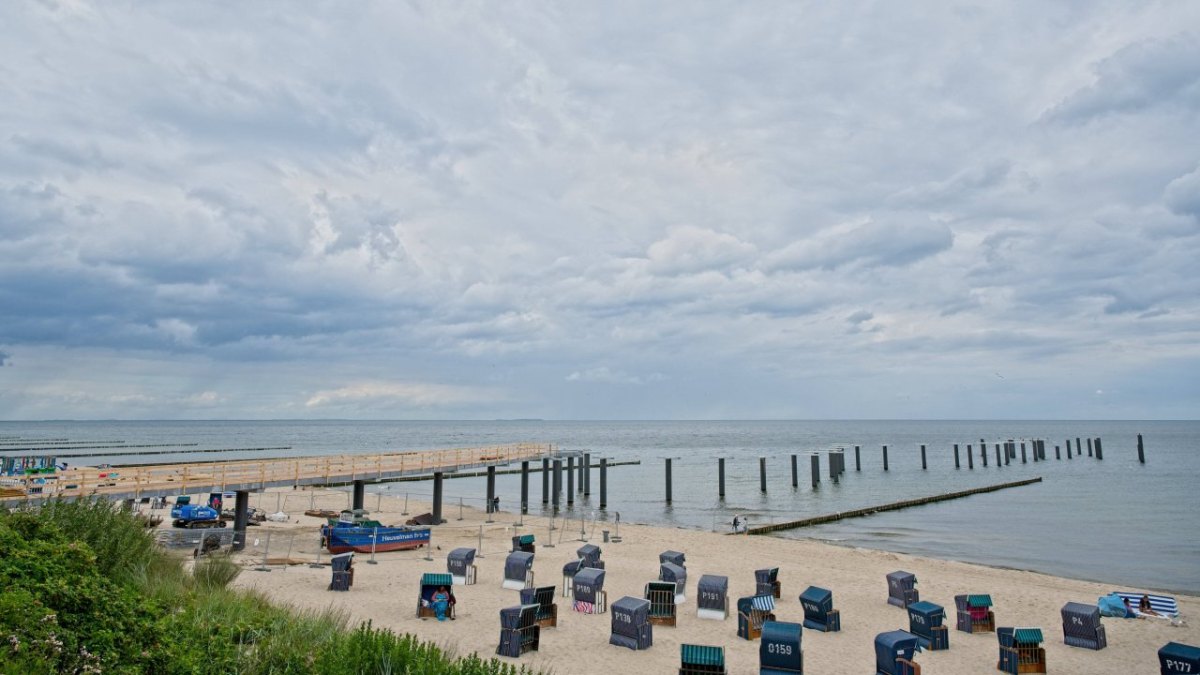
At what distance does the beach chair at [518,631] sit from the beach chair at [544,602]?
138 centimetres

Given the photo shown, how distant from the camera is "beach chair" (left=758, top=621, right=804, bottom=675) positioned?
12945 millimetres

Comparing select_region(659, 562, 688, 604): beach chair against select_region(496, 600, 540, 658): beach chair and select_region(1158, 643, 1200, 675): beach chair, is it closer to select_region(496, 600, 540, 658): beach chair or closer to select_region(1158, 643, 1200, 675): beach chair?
select_region(496, 600, 540, 658): beach chair

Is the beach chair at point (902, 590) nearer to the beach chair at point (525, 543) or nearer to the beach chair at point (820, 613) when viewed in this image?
the beach chair at point (820, 613)

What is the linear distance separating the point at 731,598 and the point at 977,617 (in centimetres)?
600

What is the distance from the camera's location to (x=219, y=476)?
1005 inches

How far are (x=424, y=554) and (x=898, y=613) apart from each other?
1542cm

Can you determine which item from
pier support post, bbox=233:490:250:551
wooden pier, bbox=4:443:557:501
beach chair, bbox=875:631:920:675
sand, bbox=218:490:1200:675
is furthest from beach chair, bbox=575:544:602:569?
pier support post, bbox=233:490:250:551

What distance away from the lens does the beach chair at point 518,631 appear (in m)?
14.1

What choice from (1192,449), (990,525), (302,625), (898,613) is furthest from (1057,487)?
(1192,449)

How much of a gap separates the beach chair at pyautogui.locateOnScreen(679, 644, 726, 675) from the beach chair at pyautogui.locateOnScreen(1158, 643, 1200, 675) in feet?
26.2

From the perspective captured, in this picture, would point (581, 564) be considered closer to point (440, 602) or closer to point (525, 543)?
point (525, 543)

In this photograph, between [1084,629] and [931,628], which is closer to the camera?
[931,628]

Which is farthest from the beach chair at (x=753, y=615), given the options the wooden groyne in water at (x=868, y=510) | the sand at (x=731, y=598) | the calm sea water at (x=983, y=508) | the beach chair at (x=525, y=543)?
the wooden groyne in water at (x=868, y=510)

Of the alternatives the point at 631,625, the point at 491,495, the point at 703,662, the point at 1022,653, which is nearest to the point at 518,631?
the point at 631,625
